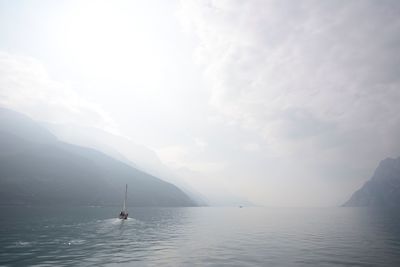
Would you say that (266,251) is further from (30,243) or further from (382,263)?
(30,243)

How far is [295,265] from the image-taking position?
40969 millimetres

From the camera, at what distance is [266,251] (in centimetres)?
5288

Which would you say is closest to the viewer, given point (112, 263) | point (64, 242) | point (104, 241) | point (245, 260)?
point (112, 263)

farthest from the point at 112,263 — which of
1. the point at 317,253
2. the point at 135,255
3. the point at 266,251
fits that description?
the point at 317,253

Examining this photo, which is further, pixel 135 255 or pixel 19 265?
pixel 135 255

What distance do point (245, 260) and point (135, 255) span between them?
1881 centimetres

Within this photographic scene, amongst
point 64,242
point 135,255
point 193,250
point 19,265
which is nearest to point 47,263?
point 19,265

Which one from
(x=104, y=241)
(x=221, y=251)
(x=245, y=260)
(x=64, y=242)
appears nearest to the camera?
(x=245, y=260)

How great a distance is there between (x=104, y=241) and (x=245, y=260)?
3374 cm

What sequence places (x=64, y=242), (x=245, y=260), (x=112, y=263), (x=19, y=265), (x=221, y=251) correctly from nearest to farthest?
(x=19, y=265) < (x=112, y=263) < (x=245, y=260) < (x=221, y=251) < (x=64, y=242)

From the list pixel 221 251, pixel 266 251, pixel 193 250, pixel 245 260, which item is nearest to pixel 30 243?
pixel 193 250

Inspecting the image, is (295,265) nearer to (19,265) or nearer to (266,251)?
(266,251)

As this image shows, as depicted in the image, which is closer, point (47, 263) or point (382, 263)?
point (47, 263)

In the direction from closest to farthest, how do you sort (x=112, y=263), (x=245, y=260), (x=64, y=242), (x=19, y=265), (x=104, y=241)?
(x=19, y=265)
(x=112, y=263)
(x=245, y=260)
(x=64, y=242)
(x=104, y=241)
